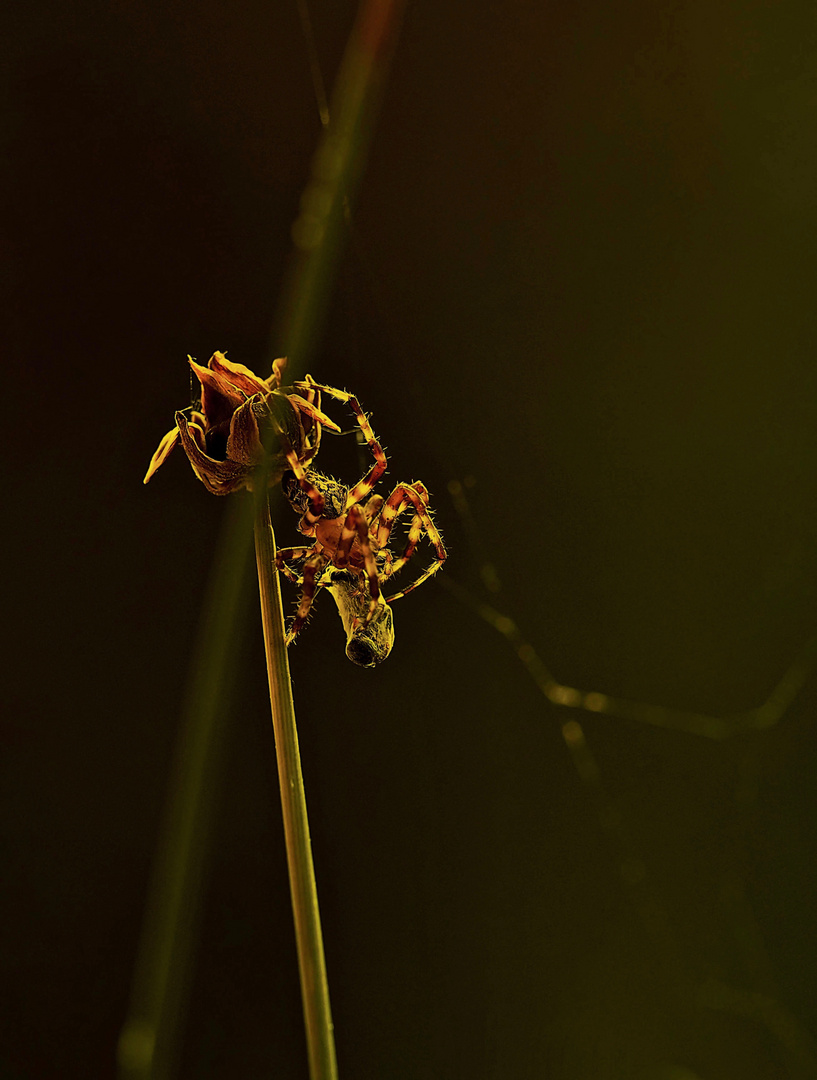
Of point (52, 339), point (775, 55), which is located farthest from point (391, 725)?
point (775, 55)

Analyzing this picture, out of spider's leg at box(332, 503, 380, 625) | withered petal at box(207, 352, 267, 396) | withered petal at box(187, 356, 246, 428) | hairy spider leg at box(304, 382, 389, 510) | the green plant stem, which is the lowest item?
the green plant stem

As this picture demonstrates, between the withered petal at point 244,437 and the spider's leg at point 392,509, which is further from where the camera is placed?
the spider's leg at point 392,509

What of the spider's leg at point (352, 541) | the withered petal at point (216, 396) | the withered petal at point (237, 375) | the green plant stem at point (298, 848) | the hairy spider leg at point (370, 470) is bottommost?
the green plant stem at point (298, 848)

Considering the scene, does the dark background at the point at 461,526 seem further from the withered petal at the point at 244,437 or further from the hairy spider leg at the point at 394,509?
the withered petal at the point at 244,437

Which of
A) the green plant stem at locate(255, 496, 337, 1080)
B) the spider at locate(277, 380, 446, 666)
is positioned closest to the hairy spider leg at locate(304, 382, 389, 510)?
the spider at locate(277, 380, 446, 666)

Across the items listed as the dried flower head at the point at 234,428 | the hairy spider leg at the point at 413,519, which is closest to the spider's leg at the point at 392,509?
the hairy spider leg at the point at 413,519

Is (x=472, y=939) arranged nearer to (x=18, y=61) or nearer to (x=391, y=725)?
(x=391, y=725)

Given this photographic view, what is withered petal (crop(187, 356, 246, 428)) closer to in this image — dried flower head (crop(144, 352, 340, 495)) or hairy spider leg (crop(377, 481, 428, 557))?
dried flower head (crop(144, 352, 340, 495))
